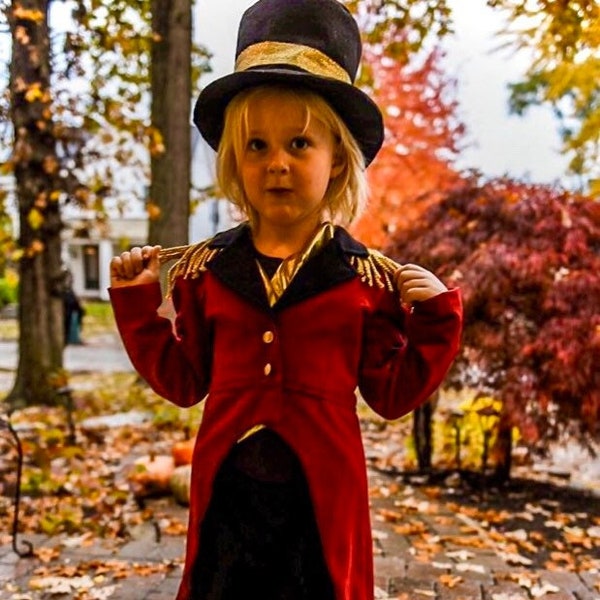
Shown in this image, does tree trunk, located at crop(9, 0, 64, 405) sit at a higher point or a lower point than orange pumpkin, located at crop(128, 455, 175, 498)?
higher

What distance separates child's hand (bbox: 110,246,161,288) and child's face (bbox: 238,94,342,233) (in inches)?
11.3

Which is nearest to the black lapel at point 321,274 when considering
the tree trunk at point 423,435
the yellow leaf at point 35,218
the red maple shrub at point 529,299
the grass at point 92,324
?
the red maple shrub at point 529,299

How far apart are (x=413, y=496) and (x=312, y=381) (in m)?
3.27

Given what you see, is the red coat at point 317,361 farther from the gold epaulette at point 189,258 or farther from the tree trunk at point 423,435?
the tree trunk at point 423,435

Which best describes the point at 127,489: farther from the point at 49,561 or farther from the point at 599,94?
the point at 599,94

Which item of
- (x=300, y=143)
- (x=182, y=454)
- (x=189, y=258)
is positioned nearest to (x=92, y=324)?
(x=182, y=454)

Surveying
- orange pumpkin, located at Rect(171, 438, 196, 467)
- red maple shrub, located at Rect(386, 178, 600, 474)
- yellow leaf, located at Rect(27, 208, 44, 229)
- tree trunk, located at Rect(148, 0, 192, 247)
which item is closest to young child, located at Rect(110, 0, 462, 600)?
red maple shrub, located at Rect(386, 178, 600, 474)

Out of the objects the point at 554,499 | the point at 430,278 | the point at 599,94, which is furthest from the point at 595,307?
the point at 599,94

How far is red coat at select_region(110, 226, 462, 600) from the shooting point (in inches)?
60.2

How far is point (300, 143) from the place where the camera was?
5.07 feet

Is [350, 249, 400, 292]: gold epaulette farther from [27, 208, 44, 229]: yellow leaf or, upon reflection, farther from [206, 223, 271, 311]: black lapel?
[27, 208, 44, 229]: yellow leaf

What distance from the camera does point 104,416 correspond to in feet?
22.5

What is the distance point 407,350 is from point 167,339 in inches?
21.1

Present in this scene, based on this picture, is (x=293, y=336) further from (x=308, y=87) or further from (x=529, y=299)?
(x=529, y=299)
